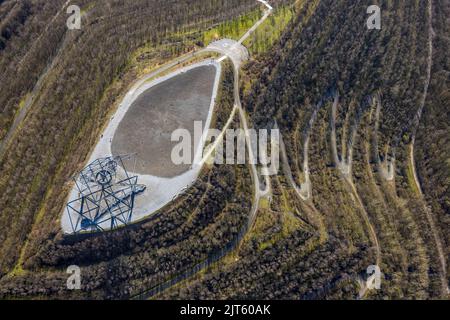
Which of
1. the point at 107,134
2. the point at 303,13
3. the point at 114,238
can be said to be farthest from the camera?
the point at 303,13

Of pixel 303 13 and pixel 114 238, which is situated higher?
pixel 303 13

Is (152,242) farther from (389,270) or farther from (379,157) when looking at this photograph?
(379,157)

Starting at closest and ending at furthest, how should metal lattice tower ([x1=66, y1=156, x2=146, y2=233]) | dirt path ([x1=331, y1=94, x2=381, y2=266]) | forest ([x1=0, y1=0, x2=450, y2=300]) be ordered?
metal lattice tower ([x1=66, y1=156, x2=146, y2=233]) < forest ([x1=0, y1=0, x2=450, y2=300]) < dirt path ([x1=331, y1=94, x2=381, y2=266])

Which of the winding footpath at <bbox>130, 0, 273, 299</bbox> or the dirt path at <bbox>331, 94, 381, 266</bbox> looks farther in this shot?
the dirt path at <bbox>331, 94, 381, 266</bbox>

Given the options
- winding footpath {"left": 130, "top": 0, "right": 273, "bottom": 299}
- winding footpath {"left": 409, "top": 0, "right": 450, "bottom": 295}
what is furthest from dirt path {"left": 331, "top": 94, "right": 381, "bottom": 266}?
winding footpath {"left": 130, "top": 0, "right": 273, "bottom": 299}

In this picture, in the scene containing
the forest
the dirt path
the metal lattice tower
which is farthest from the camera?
the dirt path

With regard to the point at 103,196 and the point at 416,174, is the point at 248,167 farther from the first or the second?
the point at 416,174

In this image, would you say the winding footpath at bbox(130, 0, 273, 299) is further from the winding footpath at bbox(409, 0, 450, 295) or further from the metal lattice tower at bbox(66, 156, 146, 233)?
the winding footpath at bbox(409, 0, 450, 295)

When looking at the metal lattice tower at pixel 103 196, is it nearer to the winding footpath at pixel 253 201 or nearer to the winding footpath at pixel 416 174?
the winding footpath at pixel 253 201

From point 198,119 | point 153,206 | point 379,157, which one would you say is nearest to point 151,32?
point 198,119

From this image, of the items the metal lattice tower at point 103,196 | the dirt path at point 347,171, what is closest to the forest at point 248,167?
the dirt path at point 347,171
